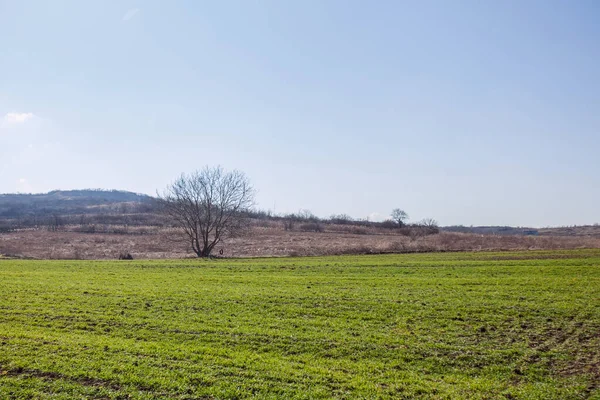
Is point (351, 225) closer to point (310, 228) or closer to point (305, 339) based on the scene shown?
point (310, 228)

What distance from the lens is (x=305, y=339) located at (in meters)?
14.2

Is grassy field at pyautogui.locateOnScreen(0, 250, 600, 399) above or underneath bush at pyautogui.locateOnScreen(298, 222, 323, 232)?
underneath

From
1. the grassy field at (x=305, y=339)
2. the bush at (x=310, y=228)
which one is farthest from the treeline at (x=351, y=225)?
the grassy field at (x=305, y=339)

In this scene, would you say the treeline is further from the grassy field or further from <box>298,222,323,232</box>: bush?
the grassy field

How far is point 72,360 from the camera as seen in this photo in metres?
12.0

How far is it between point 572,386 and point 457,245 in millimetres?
45790

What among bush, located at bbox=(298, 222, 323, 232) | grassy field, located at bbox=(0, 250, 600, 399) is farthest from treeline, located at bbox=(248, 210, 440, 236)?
grassy field, located at bbox=(0, 250, 600, 399)

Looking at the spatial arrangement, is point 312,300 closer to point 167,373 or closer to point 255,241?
point 167,373

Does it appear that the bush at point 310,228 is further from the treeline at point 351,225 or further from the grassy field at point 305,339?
the grassy field at point 305,339

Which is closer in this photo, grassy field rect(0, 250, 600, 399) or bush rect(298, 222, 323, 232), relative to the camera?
grassy field rect(0, 250, 600, 399)

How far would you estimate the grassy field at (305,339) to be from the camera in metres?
10.4

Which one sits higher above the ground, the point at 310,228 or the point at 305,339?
the point at 310,228

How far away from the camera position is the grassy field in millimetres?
10438

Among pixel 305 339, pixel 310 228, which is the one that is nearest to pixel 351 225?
pixel 310 228
